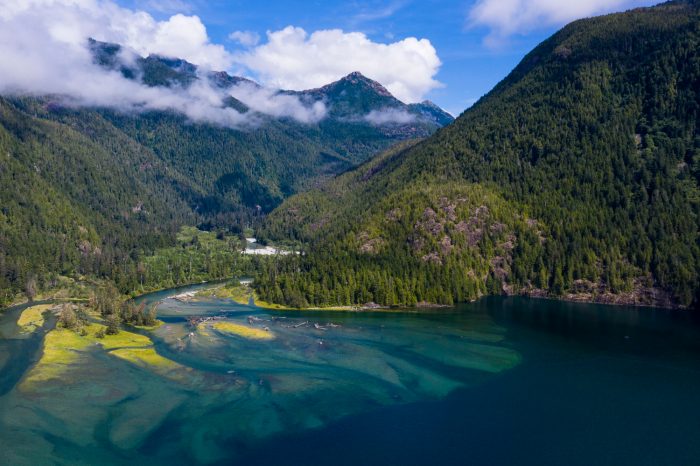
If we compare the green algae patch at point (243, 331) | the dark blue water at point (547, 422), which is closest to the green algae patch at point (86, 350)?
the green algae patch at point (243, 331)

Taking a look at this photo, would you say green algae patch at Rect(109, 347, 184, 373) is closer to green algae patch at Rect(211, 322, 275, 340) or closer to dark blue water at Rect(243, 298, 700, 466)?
green algae patch at Rect(211, 322, 275, 340)

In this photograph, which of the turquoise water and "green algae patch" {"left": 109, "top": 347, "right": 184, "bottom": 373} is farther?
"green algae patch" {"left": 109, "top": 347, "right": 184, "bottom": 373}

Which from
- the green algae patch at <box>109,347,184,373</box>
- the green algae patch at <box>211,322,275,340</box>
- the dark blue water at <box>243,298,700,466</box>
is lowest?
the dark blue water at <box>243,298,700,466</box>

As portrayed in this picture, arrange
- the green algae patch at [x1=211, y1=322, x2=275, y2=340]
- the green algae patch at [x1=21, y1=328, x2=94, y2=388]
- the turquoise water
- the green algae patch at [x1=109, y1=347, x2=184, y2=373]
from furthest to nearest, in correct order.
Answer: the green algae patch at [x1=211, y1=322, x2=275, y2=340]
the green algae patch at [x1=109, y1=347, x2=184, y2=373]
the green algae patch at [x1=21, y1=328, x2=94, y2=388]
the turquoise water

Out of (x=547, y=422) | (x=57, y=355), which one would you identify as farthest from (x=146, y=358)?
(x=547, y=422)

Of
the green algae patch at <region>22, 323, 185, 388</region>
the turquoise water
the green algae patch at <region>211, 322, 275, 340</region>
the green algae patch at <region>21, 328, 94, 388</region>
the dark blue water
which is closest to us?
the dark blue water

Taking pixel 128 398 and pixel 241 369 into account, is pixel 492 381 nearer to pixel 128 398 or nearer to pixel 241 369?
pixel 241 369

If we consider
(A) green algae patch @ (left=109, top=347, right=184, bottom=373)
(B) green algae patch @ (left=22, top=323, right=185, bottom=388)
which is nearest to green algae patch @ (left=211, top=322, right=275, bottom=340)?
(B) green algae patch @ (left=22, top=323, right=185, bottom=388)

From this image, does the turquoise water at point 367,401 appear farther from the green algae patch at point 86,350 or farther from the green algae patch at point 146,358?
the green algae patch at point 86,350
